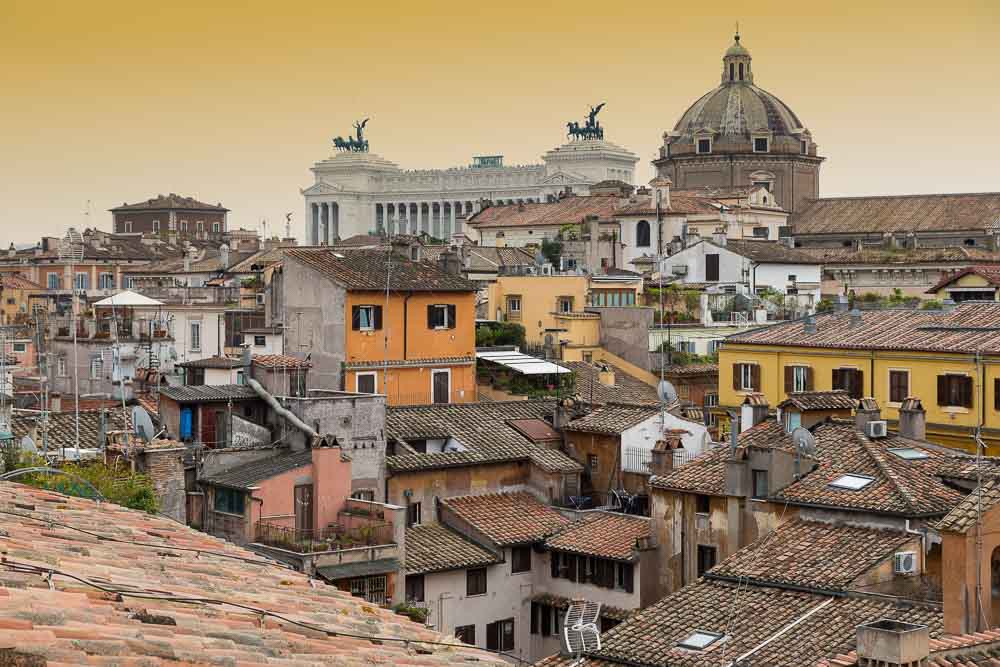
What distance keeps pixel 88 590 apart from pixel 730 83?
89516 millimetres

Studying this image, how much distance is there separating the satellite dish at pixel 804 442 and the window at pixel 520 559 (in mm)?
5146

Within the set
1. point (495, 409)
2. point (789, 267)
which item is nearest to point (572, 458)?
point (495, 409)

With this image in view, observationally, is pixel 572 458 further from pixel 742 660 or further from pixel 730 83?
pixel 730 83

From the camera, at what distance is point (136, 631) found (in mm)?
7492

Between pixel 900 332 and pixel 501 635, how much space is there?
35.1 ft

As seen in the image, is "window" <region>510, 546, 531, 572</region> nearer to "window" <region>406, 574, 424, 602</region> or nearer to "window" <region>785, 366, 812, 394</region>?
"window" <region>406, 574, 424, 602</region>

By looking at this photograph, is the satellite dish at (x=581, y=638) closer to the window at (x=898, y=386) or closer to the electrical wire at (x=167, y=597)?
the electrical wire at (x=167, y=597)

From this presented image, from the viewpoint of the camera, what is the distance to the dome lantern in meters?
96.2

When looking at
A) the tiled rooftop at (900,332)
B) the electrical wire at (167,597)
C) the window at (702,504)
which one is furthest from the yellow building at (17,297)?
the electrical wire at (167,597)

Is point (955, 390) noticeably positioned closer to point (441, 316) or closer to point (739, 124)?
point (441, 316)

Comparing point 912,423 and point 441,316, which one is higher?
point 441,316

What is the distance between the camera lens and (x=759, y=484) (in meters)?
21.7

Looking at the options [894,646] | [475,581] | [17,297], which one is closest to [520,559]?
[475,581]

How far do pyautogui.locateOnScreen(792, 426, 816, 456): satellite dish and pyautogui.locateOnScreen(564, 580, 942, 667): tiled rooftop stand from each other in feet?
9.28
